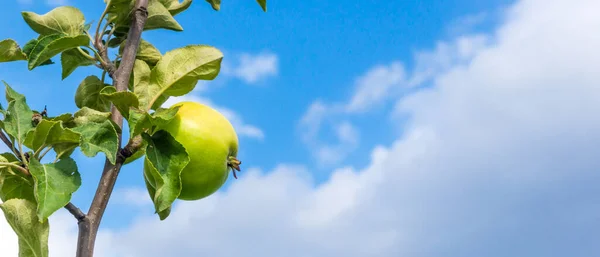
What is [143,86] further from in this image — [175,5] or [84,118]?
[175,5]

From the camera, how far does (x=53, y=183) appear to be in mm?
1573

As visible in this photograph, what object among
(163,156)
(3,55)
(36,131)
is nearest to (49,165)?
(36,131)

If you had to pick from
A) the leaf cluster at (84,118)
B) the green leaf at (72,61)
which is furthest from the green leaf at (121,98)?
the green leaf at (72,61)

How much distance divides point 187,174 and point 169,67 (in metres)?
0.33

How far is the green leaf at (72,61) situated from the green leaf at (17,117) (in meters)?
0.26

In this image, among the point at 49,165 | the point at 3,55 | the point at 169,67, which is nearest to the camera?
the point at 49,165

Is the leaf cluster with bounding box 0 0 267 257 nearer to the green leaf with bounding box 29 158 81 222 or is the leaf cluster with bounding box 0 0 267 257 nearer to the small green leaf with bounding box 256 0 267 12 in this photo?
the green leaf with bounding box 29 158 81 222

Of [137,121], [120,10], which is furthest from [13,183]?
[120,10]

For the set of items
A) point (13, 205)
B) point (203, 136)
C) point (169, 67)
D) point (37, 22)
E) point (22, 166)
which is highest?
point (37, 22)

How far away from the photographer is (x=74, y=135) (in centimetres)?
169

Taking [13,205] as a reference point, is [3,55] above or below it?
above

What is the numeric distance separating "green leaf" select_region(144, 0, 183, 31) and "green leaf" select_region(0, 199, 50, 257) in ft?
2.30

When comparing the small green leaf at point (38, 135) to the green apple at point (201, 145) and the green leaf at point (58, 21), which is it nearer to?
the green apple at point (201, 145)

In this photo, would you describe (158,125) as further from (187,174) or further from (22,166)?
(22,166)
